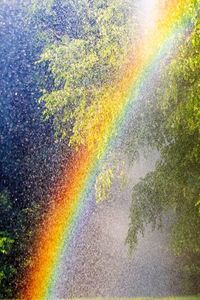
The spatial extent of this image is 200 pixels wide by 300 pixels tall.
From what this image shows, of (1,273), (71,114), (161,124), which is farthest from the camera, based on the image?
(1,273)

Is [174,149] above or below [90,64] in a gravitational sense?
below

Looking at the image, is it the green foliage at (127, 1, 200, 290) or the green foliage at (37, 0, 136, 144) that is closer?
the green foliage at (127, 1, 200, 290)

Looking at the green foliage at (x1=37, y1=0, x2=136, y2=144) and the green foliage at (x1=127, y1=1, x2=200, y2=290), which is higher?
the green foliage at (x1=37, y1=0, x2=136, y2=144)

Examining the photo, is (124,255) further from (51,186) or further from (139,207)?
(139,207)

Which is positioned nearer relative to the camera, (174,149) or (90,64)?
(174,149)

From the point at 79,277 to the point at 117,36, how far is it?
851 centimetres

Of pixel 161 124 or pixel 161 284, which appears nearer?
pixel 161 124

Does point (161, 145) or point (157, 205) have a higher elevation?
point (161, 145)

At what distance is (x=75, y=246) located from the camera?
17.0 meters

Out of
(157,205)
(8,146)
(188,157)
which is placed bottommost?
(157,205)

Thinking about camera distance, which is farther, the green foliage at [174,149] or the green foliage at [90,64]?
the green foliage at [90,64]

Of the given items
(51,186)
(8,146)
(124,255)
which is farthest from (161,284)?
(8,146)

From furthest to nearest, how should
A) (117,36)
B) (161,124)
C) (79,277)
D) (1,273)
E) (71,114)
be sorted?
(79,277) → (1,273) → (71,114) → (117,36) → (161,124)

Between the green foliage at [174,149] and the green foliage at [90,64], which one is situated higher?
the green foliage at [90,64]
